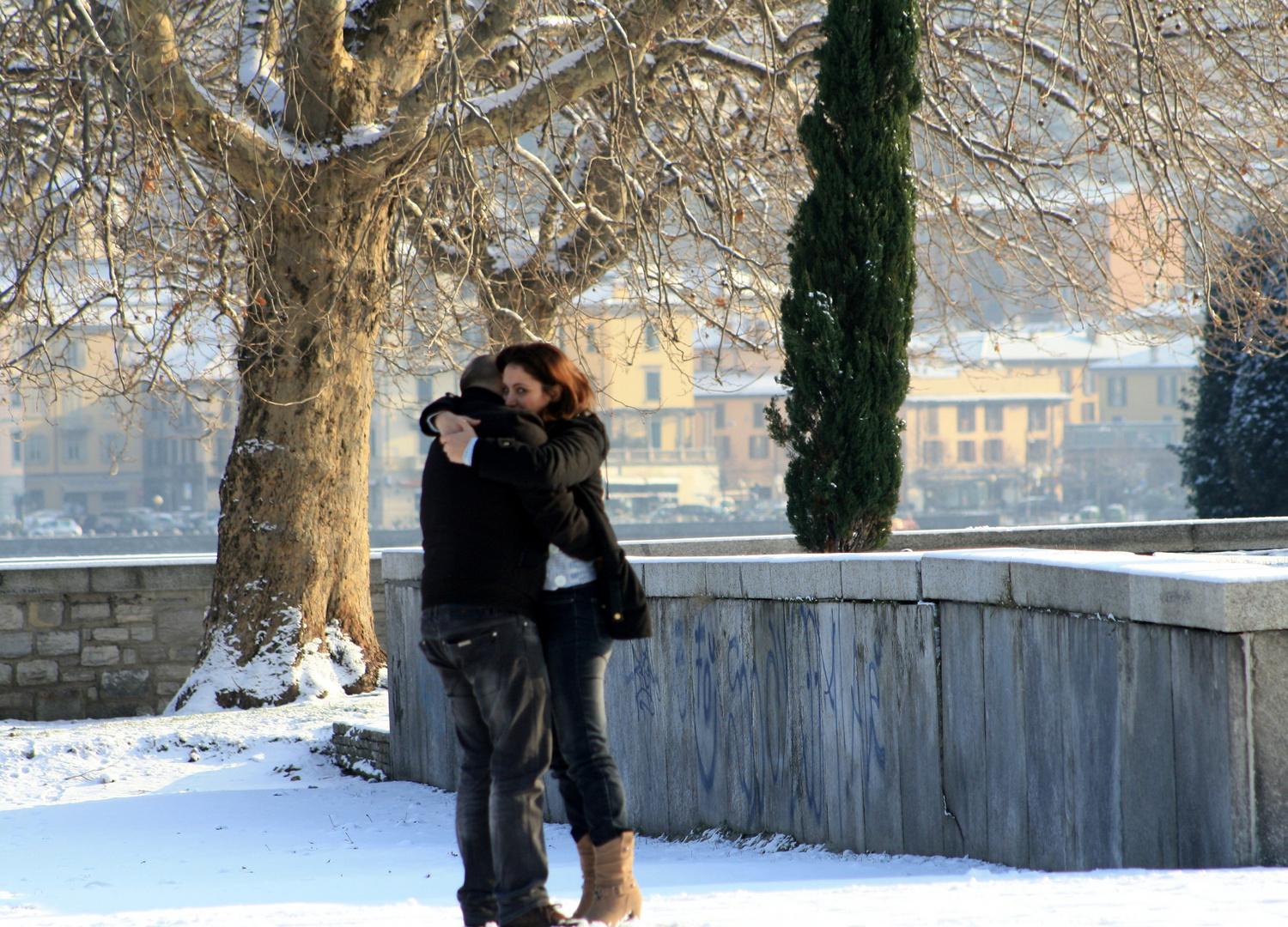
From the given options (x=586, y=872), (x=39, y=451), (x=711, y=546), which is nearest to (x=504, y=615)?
(x=586, y=872)

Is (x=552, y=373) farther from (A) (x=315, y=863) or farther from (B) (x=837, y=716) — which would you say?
(A) (x=315, y=863)

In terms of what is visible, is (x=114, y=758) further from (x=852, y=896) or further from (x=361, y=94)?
(x=852, y=896)

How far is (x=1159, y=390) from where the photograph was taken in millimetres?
82250

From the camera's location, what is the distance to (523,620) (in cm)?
298

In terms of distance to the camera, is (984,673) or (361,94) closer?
(984,673)

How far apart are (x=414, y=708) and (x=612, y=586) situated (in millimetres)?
4169

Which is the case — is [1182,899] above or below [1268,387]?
below

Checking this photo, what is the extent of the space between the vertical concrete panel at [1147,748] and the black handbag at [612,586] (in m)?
1.60

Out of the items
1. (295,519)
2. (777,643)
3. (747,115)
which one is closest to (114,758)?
(295,519)

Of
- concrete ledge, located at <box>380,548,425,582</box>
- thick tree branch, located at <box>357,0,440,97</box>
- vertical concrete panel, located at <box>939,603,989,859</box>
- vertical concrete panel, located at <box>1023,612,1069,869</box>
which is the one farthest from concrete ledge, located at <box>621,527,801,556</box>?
thick tree branch, located at <box>357,0,440,97</box>

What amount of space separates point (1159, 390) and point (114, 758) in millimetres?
83877

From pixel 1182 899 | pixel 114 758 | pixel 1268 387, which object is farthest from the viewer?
pixel 1268 387

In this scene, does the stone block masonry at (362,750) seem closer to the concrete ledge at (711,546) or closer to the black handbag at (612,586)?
the concrete ledge at (711,546)

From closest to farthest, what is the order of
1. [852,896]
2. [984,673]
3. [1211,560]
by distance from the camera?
[852,896]
[1211,560]
[984,673]
